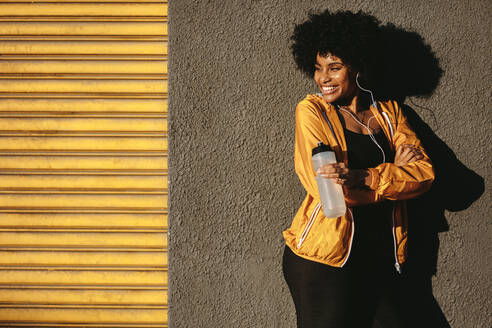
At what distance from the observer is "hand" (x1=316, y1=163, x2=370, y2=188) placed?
74.7 inches

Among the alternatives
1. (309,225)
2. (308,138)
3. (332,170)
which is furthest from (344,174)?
(309,225)

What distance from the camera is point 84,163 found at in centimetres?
302

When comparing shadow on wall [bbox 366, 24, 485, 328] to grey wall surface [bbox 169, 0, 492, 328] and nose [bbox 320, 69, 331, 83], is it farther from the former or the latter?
nose [bbox 320, 69, 331, 83]

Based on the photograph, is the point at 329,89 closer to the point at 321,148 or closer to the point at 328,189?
the point at 321,148

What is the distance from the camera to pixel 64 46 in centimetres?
303

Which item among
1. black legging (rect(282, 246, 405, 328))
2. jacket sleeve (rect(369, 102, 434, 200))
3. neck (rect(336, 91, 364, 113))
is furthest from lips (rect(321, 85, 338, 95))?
black legging (rect(282, 246, 405, 328))

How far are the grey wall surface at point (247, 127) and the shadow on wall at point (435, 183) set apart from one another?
9 centimetres

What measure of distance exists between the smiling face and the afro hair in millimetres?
37

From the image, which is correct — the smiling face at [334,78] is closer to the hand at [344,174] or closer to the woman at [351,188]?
the woman at [351,188]

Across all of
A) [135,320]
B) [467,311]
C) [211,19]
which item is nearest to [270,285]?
[135,320]

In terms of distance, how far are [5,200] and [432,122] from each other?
147 inches

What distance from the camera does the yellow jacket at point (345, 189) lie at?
1.99 m

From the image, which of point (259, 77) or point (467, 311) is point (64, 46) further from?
point (467, 311)

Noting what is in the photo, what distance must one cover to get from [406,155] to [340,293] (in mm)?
935
